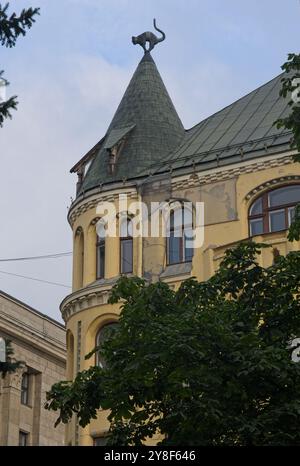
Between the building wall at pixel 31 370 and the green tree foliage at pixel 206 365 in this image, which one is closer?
the green tree foliage at pixel 206 365

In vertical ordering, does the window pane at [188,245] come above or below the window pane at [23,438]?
above

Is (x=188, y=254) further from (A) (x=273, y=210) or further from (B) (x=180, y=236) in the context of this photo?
(A) (x=273, y=210)

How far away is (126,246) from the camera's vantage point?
36.8 meters

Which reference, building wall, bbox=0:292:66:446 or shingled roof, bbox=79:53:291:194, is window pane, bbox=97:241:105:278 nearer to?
shingled roof, bbox=79:53:291:194

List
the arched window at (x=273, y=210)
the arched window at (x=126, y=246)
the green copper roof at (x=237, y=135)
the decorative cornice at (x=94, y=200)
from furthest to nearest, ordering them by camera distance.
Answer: the decorative cornice at (x=94, y=200) < the arched window at (x=126, y=246) < the green copper roof at (x=237, y=135) < the arched window at (x=273, y=210)

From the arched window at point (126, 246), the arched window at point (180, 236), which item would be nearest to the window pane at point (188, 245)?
the arched window at point (180, 236)

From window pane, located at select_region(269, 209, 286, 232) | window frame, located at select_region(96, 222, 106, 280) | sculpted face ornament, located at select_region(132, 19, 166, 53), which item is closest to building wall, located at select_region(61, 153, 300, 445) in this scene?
window frame, located at select_region(96, 222, 106, 280)

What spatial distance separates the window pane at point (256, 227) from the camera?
1361 inches

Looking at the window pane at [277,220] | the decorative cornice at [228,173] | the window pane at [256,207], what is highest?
the decorative cornice at [228,173]

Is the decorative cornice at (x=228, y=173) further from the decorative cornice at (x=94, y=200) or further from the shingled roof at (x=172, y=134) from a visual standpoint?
the decorative cornice at (x=94, y=200)

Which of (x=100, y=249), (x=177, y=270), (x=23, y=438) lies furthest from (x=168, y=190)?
(x=23, y=438)

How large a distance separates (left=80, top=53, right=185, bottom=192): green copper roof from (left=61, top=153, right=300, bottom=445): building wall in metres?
1.16
